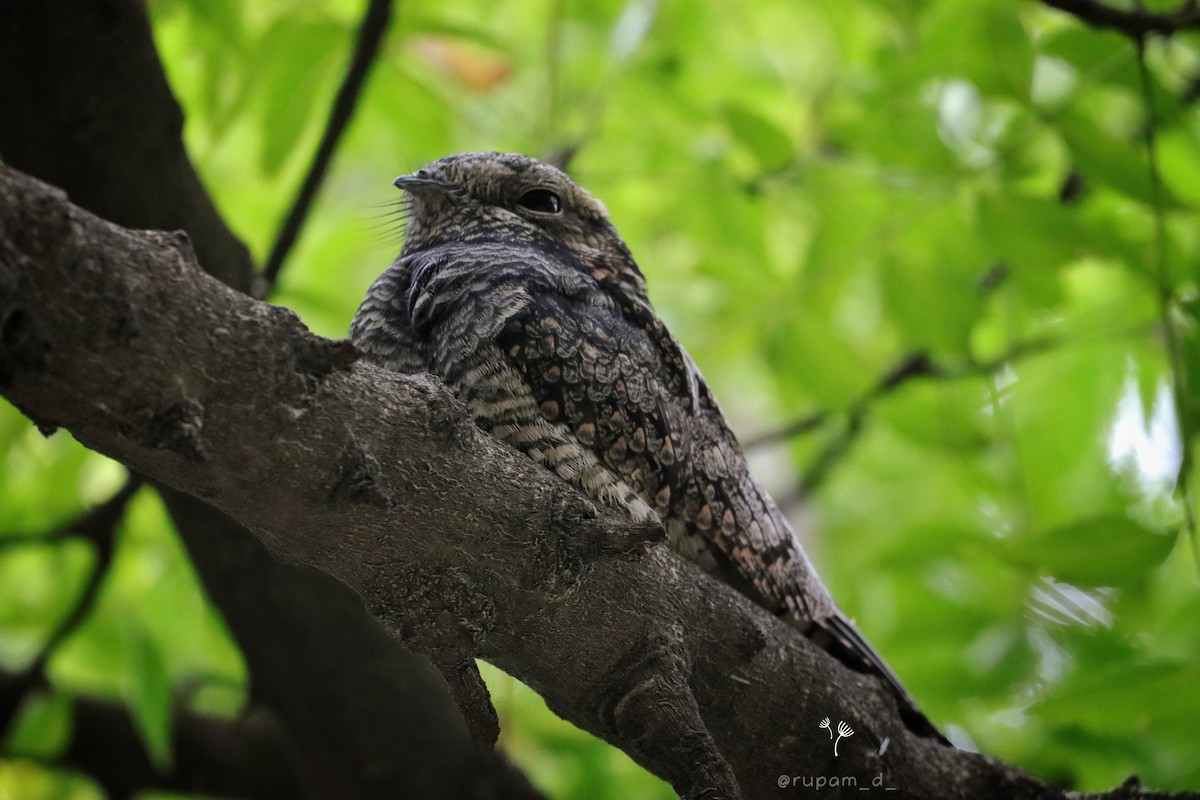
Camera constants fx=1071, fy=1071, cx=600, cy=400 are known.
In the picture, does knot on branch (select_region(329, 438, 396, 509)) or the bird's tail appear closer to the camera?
knot on branch (select_region(329, 438, 396, 509))

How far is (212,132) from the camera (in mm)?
2842

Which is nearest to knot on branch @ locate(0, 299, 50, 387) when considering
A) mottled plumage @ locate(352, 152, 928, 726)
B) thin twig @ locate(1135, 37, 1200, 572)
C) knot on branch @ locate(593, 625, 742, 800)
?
mottled plumage @ locate(352, 152, 928, 726)

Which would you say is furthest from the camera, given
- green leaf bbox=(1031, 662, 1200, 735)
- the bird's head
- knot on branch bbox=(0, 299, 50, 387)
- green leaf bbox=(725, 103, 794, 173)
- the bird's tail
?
green leaf bbox=(725, 103, 794, 173)

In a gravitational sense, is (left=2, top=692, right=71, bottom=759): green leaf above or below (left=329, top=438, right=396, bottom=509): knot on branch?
below

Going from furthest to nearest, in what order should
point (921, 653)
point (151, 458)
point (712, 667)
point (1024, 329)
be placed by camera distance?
point (1024, 329), point (921, 653), point (712, 667), point (151, 458)

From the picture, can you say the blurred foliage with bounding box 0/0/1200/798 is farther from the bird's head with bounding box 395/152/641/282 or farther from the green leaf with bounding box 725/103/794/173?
the bird's head with bounding box 395/152/641/282

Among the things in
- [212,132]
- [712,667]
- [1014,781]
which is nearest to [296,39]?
[212,132]

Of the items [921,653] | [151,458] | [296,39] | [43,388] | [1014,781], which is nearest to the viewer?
[43,388]

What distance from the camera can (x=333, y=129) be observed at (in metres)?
2.76

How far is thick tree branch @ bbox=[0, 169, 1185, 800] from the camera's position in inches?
50.1

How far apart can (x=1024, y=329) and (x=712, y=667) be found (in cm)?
222

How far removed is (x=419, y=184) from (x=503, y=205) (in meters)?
0.21

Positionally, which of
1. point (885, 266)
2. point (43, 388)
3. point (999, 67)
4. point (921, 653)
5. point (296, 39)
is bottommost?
point (43, 388)

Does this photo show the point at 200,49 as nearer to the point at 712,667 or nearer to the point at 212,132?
the point at 212,132
